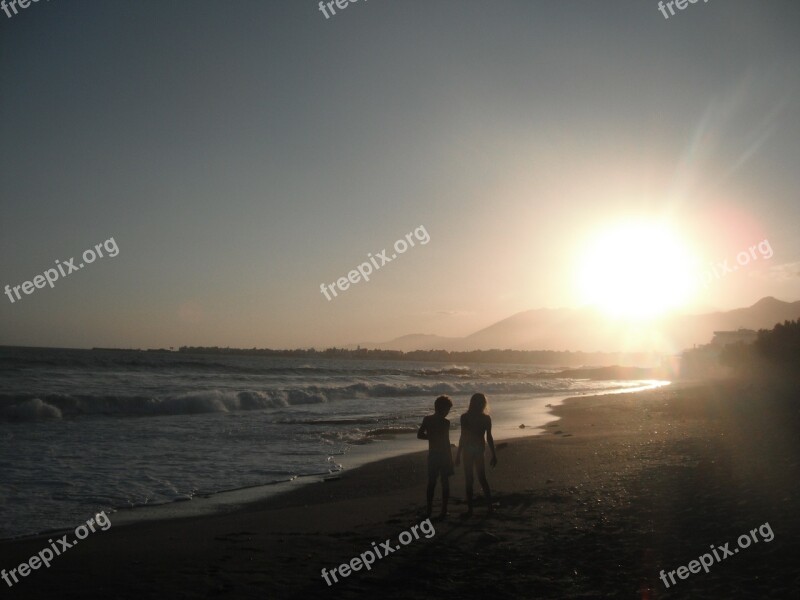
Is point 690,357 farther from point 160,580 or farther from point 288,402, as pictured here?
point 160,580

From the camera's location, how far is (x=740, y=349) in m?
61.6

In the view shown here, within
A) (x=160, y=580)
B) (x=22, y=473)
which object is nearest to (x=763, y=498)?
(x=160, y=580)

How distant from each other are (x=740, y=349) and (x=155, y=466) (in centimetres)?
6290

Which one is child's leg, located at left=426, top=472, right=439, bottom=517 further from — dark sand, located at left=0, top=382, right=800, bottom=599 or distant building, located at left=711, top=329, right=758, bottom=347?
distant building, located at left=711, top=329, right=758, bottom=347

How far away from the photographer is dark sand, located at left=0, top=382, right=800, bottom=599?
5.62 meters

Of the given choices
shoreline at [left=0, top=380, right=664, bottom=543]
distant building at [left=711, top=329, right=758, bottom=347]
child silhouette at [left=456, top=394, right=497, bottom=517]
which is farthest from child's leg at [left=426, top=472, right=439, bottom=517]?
distant building at [left=711, top=329, right=758, bottom=347]

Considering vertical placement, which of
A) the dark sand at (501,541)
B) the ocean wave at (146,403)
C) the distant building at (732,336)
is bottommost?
the distant building at (732,336)

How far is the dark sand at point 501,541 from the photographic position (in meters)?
5.62

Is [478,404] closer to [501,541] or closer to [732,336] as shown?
[501,541]

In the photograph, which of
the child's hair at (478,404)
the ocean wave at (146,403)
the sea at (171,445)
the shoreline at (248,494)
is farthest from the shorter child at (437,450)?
the ocean wave at (146,403)

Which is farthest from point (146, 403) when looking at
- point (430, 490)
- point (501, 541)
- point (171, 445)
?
point (501, 541)

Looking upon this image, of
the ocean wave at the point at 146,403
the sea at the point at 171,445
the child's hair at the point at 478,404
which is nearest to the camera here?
the child's hair at the point at 478,404

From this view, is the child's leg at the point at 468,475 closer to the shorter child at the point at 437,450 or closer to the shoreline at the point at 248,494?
the shorter child at the point at 437,450

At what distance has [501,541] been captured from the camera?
7.05m
